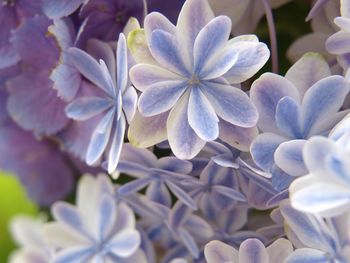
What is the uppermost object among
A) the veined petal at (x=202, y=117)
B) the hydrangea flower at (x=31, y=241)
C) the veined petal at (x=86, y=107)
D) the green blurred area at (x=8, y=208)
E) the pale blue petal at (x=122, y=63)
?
the pale blue petal at (x=122, y=63)

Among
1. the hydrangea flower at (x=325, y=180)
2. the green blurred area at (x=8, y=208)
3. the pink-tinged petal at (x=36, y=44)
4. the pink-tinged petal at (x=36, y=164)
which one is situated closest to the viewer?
the hydrangea flower at (x=325, y=180)

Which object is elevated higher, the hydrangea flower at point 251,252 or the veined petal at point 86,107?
the veined petal at point 86,107

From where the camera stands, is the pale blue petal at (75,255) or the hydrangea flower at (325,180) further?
the pale blue petal at (75,255)

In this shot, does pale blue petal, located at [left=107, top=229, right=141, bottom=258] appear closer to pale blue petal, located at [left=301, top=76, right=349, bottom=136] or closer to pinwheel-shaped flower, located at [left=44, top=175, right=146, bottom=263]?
pinwheel-shaped flower, located at [left=44, top=175, right=146, bottom=263]

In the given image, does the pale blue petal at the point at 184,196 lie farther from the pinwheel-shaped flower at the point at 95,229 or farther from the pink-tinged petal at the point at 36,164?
the pink-tinged petal at the point at 36,164

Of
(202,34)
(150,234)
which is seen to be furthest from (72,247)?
(202,34)

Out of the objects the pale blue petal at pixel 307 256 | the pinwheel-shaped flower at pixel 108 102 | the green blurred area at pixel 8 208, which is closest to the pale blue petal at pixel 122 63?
the pinwheel-shaped flower at pixel 108 102

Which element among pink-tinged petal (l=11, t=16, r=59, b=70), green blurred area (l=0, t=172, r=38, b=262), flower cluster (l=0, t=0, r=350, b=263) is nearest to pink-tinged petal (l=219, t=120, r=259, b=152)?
flower cluster (l=0, t=0, r=350, b=263)

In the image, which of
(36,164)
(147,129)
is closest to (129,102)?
(147,129)

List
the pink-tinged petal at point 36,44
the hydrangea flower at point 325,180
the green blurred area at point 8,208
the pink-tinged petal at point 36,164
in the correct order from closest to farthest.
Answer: the hydrangea flower at point 325,180, the pink-tinged petal at point 36,44, the pink-tinged petal at point 36,164, the green blurred area at point 8,208
